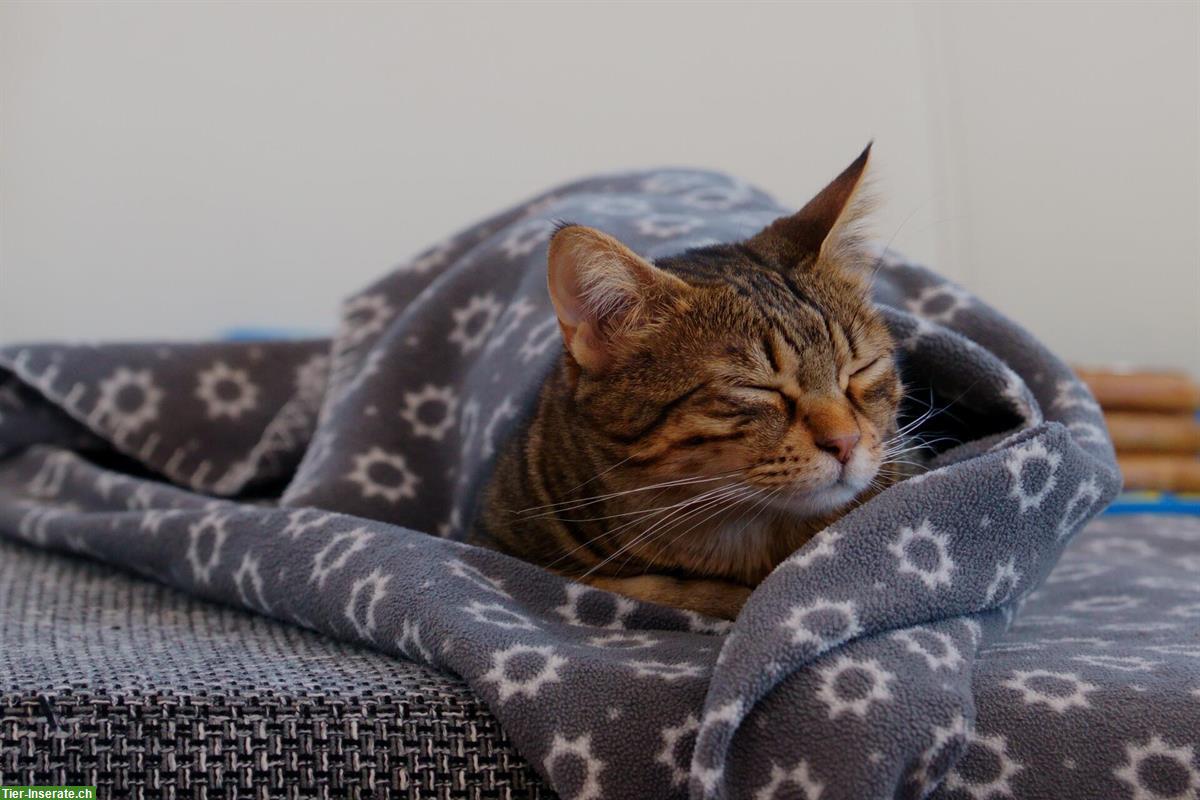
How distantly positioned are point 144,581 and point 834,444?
3.04 feet

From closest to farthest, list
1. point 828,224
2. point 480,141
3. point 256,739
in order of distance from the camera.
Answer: point 256,739 → point 828,224 → point 480,141

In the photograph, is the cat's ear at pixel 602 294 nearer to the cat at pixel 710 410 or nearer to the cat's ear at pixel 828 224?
the cat at pixel 710 410

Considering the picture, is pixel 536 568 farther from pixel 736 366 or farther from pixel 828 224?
pixel 828 224

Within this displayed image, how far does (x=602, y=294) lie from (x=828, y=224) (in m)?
0.28

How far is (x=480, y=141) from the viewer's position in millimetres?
2562

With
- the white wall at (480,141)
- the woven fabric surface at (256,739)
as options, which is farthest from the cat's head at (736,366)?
the white wall at (480,141)

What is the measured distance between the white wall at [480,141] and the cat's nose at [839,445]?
1590mm

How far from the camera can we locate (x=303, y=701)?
95 centimetres

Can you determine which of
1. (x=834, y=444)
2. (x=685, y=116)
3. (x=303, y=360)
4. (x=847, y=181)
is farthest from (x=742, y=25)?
(x=834, y=444)

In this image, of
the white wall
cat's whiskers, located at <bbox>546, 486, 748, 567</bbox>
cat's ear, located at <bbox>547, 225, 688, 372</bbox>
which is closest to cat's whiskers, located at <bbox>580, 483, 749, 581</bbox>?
cat's whiskers, located at <bbox>546, 486, 748, 567</bbox>

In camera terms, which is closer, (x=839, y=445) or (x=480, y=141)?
(x=839, y=445)

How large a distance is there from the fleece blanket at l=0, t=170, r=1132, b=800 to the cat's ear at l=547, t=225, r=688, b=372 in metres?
0.24

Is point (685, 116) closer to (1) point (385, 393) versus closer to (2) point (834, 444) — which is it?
(1) point (385, 393)

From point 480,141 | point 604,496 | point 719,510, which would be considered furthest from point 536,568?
point 480,141
